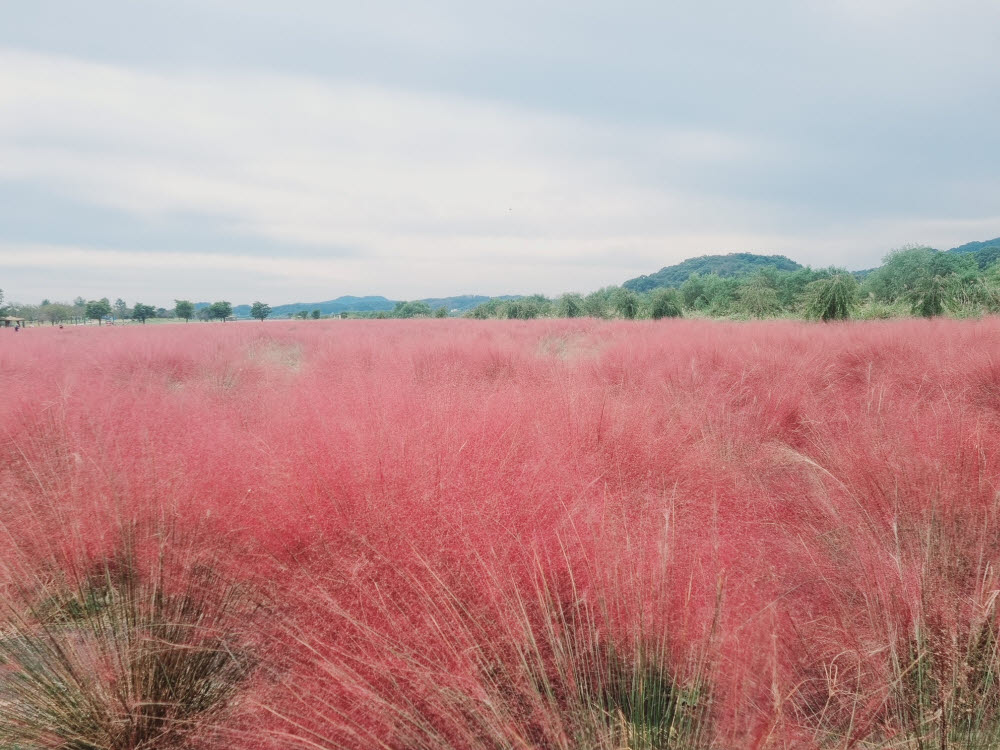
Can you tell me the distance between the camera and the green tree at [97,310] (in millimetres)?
66562

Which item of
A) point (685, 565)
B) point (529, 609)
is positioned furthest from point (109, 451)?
point (685, 565)

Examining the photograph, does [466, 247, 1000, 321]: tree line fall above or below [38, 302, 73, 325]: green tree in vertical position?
below

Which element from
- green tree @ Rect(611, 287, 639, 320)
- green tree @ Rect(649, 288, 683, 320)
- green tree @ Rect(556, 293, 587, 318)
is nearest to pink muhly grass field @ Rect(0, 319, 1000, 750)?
green tree @ Rect(649, 288, 683, 320)

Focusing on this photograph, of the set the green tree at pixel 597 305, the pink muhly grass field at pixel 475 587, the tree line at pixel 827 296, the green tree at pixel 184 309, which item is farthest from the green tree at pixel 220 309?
the pink muhly grass field at pixel 475 587

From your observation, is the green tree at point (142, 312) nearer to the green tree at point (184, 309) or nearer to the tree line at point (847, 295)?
the green tree at point (184, 309)

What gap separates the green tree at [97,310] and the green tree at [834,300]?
280 feet

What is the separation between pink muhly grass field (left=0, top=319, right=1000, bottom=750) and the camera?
39.4 inches

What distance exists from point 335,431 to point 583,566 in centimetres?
106

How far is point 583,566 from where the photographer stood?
1.40m

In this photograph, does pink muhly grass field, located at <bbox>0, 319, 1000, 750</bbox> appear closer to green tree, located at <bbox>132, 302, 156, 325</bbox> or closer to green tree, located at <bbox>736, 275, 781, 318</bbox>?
green tree, located at <bbox>736, 275, 781, 318</bbox>

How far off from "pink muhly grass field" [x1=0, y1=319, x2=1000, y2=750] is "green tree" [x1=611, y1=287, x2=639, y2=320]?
1021 inches

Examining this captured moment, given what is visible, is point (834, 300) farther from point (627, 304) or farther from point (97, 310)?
point (97, 310)

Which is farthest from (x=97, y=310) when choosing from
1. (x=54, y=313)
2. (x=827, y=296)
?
(x=827, y=296)

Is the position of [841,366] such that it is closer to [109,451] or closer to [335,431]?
[335,431]
